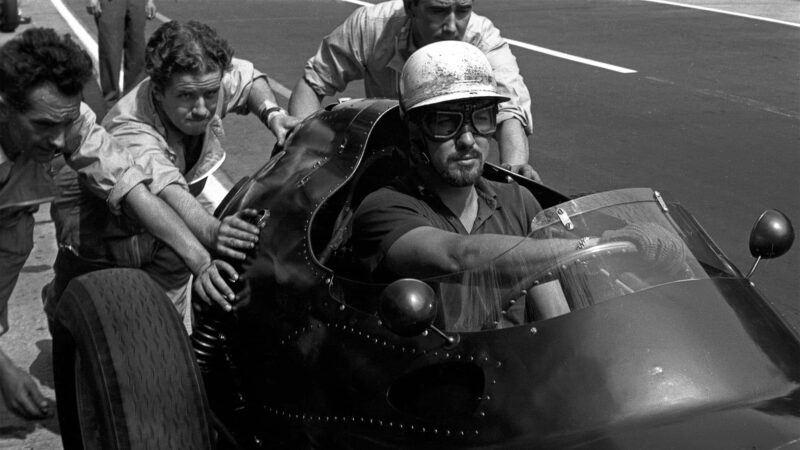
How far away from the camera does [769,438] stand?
249 cm

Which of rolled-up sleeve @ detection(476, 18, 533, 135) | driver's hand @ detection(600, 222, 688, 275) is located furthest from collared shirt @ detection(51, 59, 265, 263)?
driver's hand @ detection(600, 222, 688, 275)

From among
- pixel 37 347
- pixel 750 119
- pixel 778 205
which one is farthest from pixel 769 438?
pixel 750 119

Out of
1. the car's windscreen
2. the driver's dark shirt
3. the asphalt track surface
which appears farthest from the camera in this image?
the asphalt track surface

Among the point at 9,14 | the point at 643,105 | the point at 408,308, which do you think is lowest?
the point at 9,14

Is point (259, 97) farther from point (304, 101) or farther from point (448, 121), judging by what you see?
point (448, 121)

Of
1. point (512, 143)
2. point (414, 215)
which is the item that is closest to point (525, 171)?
point (512, 143)

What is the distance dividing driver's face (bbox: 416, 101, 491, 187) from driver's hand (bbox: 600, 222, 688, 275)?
675 mm

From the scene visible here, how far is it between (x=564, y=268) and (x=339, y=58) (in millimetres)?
2972

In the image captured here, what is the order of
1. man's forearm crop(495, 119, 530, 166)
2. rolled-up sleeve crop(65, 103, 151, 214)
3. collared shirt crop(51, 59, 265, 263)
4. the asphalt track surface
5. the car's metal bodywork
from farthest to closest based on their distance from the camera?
the asphalt track surface, man's forearm crop(495, 119, 530, 166), collared shirt crop(51, 59, 265, 263), rolled-up sleeve crop(65, 103, 151, 214), the car's metal bodywork

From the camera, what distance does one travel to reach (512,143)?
4.90m

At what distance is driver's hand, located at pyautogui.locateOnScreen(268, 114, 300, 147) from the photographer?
15.1ft

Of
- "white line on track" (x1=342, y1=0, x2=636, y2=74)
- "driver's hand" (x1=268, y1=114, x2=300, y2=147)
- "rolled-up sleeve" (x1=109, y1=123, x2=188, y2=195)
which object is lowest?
"white line on track" (x1=342, y1=0, x2=636, y2=74)

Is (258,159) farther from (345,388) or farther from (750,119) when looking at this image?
(345,388)

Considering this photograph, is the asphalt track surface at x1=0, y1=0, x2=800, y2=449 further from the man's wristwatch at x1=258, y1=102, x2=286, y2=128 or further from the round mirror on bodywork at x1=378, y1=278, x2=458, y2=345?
the round mirror on bodywork at x1=378, y1=278, x2=458, y2=345
